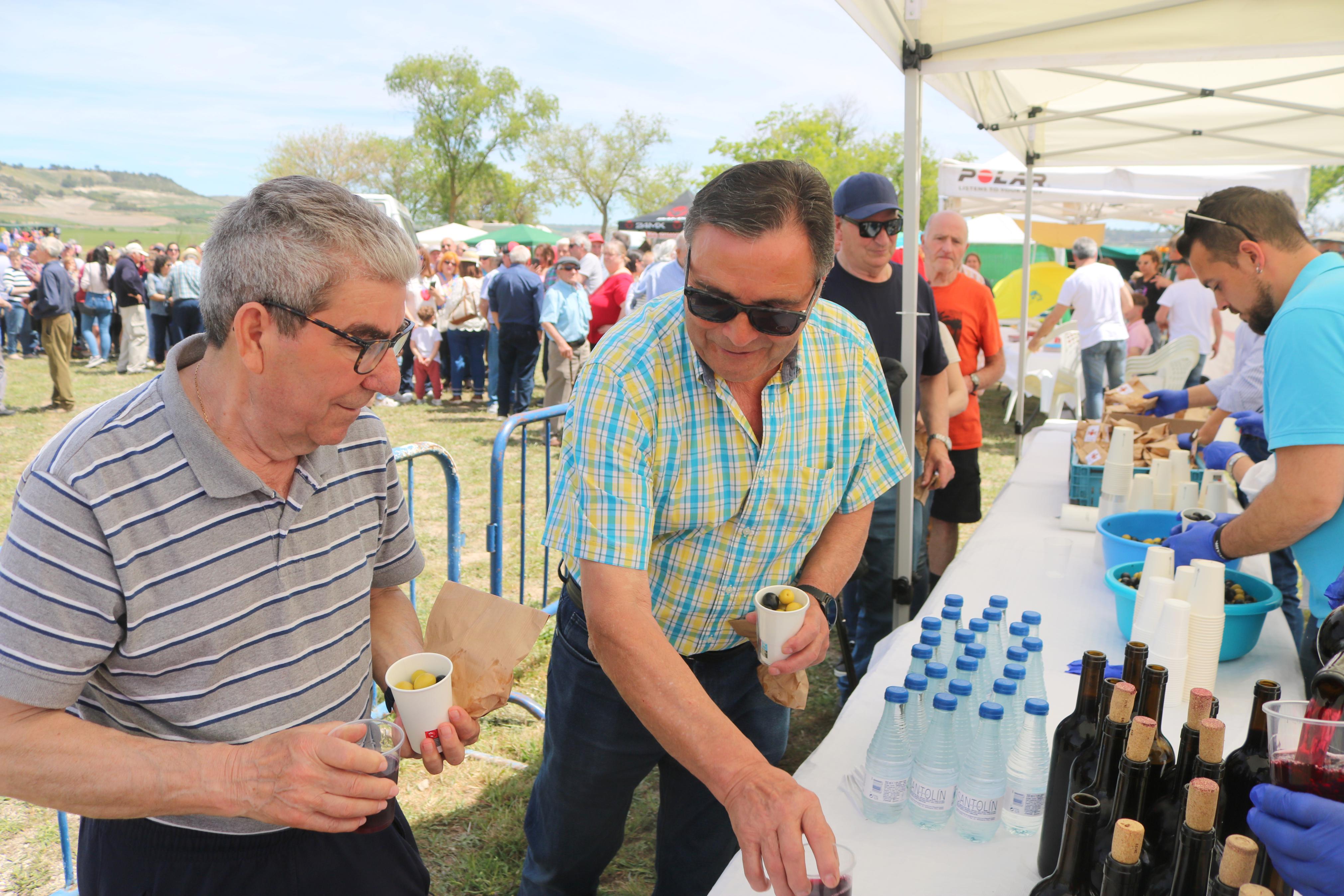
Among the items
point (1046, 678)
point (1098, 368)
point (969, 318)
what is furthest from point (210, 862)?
point (1098, 368)

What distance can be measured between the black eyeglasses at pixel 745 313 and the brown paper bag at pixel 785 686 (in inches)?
26.6

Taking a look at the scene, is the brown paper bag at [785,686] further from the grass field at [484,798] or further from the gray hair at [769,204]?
the grass field at [484,798]

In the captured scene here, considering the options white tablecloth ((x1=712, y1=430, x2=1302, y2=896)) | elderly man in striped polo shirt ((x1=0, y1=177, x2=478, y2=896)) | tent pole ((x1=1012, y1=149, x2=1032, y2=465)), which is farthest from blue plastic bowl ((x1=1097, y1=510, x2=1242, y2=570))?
tent pole ((x1=1012, y1=149, x2=1032, y2=465))

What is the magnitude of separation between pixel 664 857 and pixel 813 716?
208cm

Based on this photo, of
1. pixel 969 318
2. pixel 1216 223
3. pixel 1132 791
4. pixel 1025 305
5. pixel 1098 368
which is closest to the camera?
pixel 1132 791

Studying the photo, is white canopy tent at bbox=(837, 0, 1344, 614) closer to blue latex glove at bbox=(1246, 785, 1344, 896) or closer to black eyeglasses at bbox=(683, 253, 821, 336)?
black eyeglasses at bbox=(683, 253, 821, 336)

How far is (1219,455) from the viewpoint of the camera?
3.75 m

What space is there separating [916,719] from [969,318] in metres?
4.00

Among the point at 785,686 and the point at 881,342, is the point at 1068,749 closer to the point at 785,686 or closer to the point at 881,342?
the point at 785,686

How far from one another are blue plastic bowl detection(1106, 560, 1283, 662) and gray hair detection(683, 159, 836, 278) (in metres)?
1.39

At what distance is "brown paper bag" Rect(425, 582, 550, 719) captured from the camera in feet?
5.47

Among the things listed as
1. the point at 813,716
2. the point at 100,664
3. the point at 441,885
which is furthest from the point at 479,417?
the point at 100,664

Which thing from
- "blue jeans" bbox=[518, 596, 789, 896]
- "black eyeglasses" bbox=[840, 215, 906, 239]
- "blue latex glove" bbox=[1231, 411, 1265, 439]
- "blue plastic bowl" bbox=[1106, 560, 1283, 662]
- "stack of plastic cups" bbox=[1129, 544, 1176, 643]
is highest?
"black eyeglasses" bbox=[840, 215, 906, 239]

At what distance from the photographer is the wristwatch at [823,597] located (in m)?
1.91
